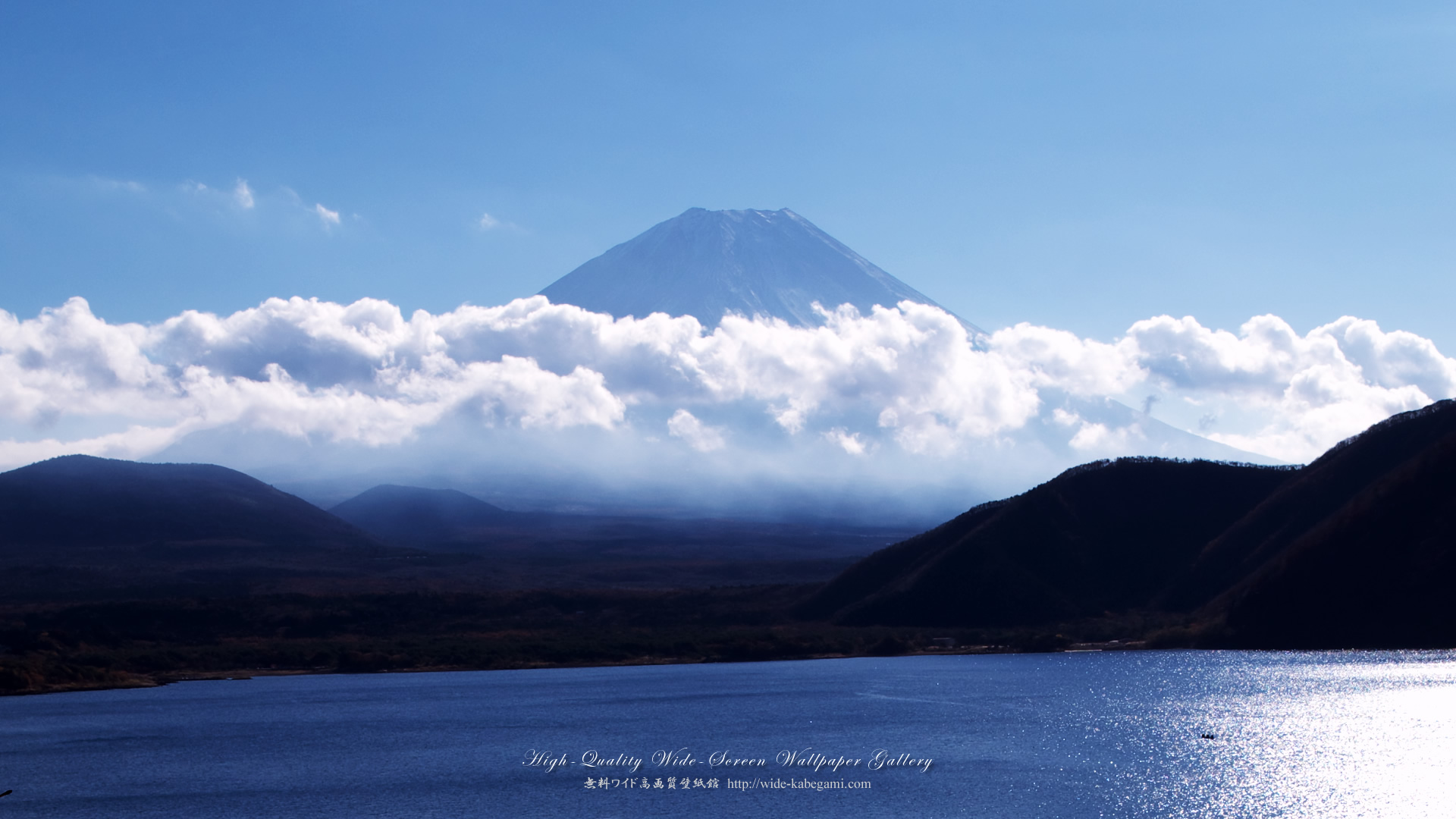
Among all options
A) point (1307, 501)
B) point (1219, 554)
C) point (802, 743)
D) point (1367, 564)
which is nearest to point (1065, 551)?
point (1219, 554)

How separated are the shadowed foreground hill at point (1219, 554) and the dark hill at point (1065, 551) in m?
0.13

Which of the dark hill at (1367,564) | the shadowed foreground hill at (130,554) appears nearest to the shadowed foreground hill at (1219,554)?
the dark hill at (1367,564)

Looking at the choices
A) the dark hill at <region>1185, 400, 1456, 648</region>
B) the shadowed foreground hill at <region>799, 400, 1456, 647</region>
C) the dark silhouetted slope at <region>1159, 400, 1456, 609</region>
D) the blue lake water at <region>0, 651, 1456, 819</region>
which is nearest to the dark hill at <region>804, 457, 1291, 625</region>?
the shadowed foreground hill at <region>799, 400, 1456, 647</region>

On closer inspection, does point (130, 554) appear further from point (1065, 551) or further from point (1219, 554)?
point (1219, 554)

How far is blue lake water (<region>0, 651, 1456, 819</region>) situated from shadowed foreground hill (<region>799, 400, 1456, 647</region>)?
14.3ft

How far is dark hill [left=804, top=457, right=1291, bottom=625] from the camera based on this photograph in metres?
97.0

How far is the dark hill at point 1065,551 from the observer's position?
9700 cm

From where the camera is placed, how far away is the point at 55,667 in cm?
8412

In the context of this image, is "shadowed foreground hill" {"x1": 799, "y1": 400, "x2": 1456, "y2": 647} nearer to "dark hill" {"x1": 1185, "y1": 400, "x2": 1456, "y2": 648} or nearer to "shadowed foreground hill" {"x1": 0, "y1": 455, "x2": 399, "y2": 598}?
"dark hill" {"x1": 1185, "y1": 400, "x2": 1456, "y2": 648}

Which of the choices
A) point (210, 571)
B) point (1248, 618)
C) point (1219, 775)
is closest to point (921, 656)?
point (1248, 618)

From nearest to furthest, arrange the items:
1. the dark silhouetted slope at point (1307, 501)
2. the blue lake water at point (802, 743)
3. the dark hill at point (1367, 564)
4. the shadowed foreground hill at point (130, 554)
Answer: the blue lake water at point (802, 743), the dark hill at point (1367, 564), the dark silhouetted slope at point (1307, 501), the shadowed foreground hill at point (130, 554)

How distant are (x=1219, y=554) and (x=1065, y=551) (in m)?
12.0

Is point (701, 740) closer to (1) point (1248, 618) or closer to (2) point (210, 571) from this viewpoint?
(1) point (1248, 618)

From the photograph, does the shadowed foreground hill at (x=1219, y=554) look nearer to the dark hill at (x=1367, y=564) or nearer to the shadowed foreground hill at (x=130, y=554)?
the dark hill at (x=1367, y=564)
